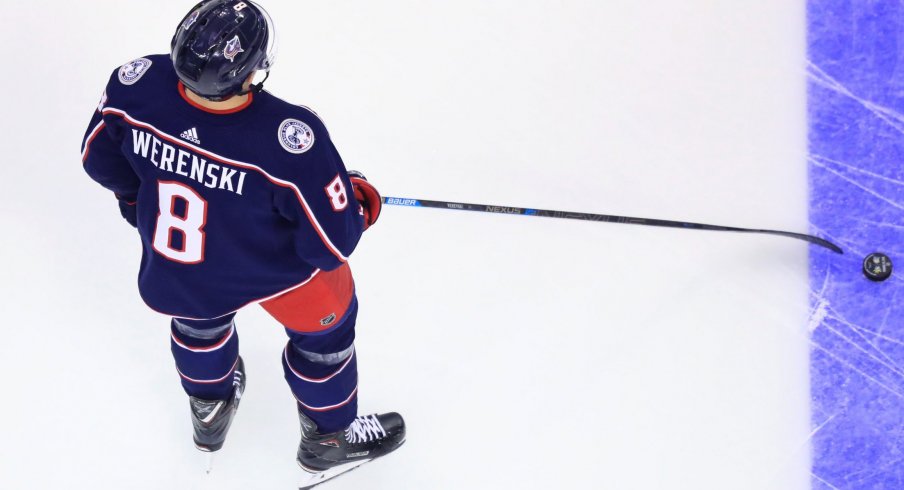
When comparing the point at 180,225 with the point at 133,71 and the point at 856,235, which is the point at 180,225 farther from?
the point at 856,235

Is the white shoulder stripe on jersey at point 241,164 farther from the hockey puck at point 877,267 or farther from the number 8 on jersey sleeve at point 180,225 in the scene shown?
the hockey puck at point 877,267

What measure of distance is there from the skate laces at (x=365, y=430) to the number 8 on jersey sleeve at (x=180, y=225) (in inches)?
35.4

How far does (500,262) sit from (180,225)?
1336 mm

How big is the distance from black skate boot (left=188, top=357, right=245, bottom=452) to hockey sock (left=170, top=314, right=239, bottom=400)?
0.09 feet

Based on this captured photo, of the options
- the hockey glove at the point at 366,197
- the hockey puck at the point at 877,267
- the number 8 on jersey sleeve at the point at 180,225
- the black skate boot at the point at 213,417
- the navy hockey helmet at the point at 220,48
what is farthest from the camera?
the hockey puck at the point at 877,267

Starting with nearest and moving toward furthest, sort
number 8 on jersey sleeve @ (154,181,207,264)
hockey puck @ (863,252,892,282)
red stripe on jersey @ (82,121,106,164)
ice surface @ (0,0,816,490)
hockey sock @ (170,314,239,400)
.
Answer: number 8 on jersey sleeve @ (154,181,207,264) < red stripe on jersey @ (82,121,106,164) < hockey sock @ (170,314,239,400) < ice surface @ (0,0,816,490) < hockey puck @ (863,252,892,282)

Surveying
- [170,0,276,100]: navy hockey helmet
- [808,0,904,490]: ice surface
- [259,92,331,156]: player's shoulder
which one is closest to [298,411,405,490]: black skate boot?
[259,92,331,156]: player's shoulder

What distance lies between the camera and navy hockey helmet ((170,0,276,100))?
75.7 inches

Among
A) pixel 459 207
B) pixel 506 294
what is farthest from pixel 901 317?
pixel 459 207

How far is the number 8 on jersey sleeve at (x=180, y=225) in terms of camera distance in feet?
6.74

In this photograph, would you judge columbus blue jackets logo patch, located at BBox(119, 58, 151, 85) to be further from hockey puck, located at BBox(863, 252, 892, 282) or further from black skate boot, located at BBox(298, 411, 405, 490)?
hockey puck, located at BBox(863, 252, 892, 282)

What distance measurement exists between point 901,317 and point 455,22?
177 centimetres

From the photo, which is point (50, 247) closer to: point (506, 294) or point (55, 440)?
point (55, 440)

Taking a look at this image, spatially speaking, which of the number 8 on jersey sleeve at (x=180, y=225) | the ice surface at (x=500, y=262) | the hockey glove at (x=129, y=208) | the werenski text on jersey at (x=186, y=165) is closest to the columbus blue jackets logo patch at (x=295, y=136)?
the werenski text on jersey at (x=186, y=165)
